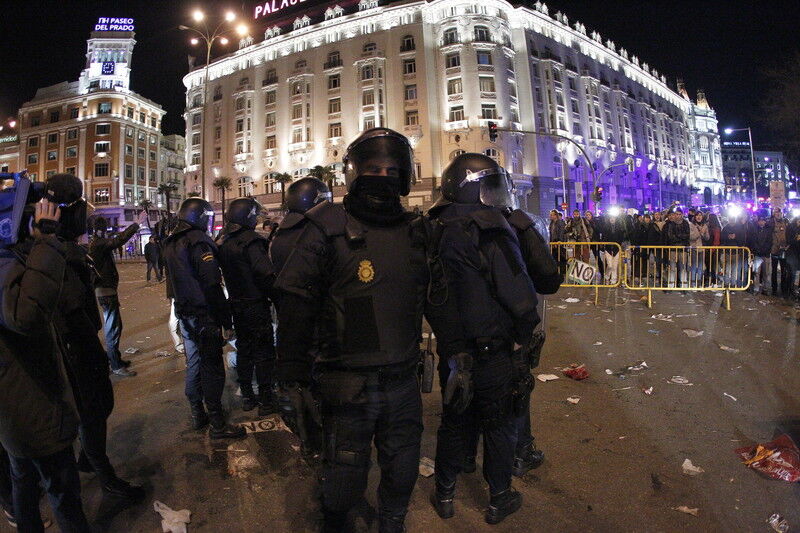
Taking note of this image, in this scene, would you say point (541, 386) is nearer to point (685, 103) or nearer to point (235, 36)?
point (235, 36)

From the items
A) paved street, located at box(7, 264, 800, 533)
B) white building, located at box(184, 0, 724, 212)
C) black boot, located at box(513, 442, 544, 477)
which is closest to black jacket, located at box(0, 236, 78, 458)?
paved street, located at box(7, 264, 800, 533)

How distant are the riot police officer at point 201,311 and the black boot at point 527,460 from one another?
7.90 ft

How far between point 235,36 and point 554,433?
208 feet

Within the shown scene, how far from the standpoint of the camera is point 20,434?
191cm

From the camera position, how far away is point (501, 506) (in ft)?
8.43

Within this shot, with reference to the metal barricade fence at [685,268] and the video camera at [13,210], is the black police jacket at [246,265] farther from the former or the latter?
the metal barricade fence at [685,268]

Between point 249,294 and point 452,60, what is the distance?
1733 inches

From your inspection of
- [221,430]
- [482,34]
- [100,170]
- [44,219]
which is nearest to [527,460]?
[221,430]

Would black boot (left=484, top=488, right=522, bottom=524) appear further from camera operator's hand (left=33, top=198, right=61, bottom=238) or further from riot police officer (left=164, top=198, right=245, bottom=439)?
camera operator's hand (left=33, top=198, right=61, bottom=238)

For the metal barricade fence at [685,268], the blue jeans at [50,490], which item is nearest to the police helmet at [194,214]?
the blue jeans at [50,490]

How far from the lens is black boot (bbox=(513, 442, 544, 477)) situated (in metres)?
3.09

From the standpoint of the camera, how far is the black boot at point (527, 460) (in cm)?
309

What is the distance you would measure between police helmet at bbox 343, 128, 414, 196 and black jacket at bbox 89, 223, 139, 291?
13.7ft

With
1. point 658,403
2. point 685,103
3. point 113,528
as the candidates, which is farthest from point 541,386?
point 685,103
